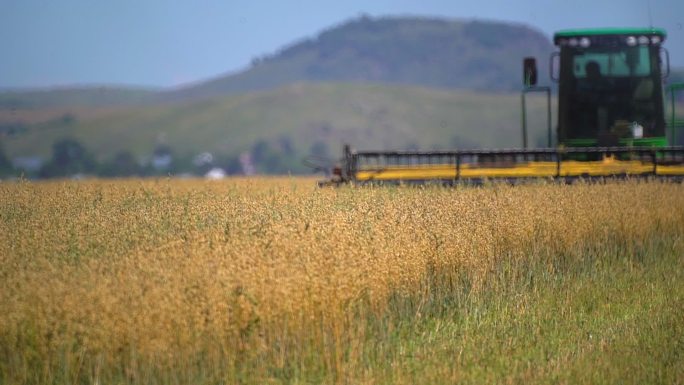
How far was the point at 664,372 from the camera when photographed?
26.8 ft

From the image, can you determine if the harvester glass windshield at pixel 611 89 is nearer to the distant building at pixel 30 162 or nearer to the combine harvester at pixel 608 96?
the combine harvester at pixel 608 96

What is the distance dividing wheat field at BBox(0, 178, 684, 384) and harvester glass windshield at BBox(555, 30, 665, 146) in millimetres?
7951

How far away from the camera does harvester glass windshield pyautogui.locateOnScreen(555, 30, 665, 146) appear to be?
21.2 m

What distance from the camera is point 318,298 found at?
838cm

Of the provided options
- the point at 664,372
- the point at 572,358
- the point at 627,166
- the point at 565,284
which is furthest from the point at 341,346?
the point at 627,166

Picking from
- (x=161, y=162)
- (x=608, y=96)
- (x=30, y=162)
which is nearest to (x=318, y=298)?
(x=608, y=96)

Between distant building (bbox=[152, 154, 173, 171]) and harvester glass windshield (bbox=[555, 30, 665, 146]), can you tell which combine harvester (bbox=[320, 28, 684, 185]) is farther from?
distant building (bbox=[152, 154, 173, 171])

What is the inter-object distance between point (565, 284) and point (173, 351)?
18.0 ft

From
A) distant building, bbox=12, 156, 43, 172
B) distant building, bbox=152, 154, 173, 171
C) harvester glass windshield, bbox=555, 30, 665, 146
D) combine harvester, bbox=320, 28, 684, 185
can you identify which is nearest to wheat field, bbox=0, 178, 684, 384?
combine harvester, bbox=320, 28, 684, 185

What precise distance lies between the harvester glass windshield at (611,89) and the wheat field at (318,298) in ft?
26.1

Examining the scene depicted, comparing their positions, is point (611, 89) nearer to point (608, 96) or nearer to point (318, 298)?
point (608, 96)

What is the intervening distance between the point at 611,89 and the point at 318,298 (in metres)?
14.2

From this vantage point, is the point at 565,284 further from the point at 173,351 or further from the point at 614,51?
the point at 614,51

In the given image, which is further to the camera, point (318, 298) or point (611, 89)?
point (611, 89)
